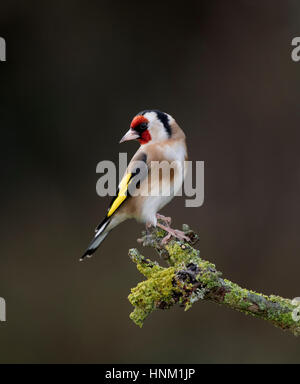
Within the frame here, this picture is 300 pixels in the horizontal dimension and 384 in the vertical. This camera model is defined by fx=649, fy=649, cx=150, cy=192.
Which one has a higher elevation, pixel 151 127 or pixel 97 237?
pixel 151 127

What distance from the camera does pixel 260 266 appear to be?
3.99 m

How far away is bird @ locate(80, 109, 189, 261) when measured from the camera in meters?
2.21

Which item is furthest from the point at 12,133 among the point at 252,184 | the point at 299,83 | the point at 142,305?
the point at 142,305

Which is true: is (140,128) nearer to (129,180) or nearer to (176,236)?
(129,180)

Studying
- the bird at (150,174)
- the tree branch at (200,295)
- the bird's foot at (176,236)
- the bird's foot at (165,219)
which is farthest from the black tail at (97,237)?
the tree branch at (200,295)

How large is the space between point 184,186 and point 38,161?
192cm

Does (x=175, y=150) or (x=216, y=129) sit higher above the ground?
(x=216, y=129)

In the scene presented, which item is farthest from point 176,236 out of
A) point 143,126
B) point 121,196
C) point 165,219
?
point 143,126

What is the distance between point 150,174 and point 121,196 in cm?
13

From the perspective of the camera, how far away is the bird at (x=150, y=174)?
2215 mm

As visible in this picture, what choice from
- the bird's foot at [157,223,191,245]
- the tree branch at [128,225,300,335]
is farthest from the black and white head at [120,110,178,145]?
the tree branch at [128,225,300,335]

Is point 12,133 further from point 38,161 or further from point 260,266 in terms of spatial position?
point 260,266

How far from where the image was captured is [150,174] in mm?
2240

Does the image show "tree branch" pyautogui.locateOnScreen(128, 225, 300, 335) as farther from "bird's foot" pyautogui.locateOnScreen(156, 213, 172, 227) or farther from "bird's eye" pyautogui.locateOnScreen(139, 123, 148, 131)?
"bird's eye" pyautogui.locateOnScreen(139, 123, 148, 131)
